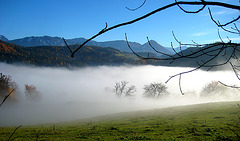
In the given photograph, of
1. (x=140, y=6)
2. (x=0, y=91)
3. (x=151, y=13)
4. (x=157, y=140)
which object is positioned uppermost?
(x=0, y=91)

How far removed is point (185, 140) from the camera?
42.7ft

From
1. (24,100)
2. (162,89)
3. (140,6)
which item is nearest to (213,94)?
(162,89)

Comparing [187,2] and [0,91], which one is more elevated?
[0,91]

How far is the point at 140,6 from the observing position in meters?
1.66

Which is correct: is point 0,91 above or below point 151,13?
above

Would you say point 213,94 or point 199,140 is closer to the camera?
point 199,140

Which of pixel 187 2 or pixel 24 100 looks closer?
pixel 187 2

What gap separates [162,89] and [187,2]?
3745 inches

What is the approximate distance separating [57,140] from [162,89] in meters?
83.4

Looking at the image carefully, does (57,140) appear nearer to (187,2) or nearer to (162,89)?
(187,2)

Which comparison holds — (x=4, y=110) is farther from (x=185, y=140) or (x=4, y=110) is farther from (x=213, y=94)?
(x=213, y=94)

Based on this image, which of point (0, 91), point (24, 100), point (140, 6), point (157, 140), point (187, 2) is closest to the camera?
point (187, 2)

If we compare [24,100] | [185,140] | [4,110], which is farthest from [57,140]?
[24,100]

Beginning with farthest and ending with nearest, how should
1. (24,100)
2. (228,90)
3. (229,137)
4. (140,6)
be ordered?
1. (24,100)
2. (228,90)
3. (229,137)
4. (140,6)
